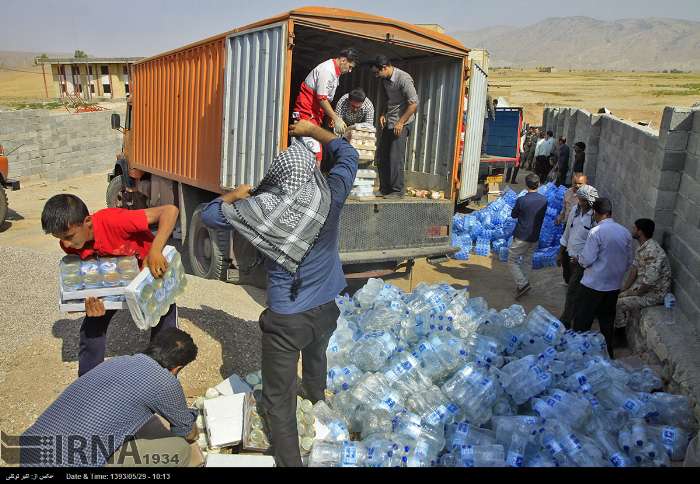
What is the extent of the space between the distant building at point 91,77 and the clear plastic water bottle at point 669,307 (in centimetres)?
3574

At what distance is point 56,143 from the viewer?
1694 cm

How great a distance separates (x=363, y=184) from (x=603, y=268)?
9.68ft

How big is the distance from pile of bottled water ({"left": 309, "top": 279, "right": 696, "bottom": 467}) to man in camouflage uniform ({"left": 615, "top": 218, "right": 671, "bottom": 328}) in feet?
2.40

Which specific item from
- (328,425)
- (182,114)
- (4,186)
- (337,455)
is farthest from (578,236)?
(4,186)

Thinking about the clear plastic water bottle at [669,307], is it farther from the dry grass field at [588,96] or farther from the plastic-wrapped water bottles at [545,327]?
the dry grass field at [588,96]

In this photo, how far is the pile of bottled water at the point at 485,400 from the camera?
3904mm

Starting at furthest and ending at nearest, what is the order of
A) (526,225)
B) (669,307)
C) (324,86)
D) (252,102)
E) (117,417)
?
1. (526,225)
2. (324,86)
3. (252,102)
4. (669,307)
5. (117,417)

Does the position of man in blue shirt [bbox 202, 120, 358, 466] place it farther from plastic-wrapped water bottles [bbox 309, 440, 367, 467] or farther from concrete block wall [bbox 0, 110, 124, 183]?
concrete block wall [bbox 0, 110, 124, 183]

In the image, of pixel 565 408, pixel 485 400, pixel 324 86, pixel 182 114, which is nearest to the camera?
pixel 565 408

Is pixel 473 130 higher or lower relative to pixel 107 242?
higher

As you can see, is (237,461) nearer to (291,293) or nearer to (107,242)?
(291,293)

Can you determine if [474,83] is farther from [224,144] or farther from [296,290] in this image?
[296,290]

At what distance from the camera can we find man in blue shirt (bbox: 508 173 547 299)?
7.77 metres

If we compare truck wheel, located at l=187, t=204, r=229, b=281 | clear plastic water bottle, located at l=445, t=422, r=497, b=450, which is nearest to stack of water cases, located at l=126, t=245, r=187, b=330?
clear plastic water bottle, located at l=445, t=422, r=497, b=450
